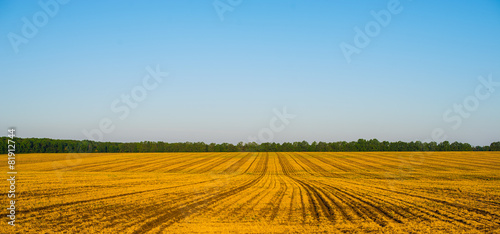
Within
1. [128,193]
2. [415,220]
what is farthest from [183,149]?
[415,220]

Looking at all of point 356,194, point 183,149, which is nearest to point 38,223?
point 356,194

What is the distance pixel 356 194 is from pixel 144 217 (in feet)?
→ 43.9

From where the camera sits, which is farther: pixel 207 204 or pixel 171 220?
pixel 207 204

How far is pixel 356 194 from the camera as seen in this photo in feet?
61.8

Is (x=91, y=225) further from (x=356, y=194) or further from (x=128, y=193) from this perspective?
(x=356, y=194)

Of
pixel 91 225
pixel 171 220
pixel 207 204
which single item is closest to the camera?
pixel 91 225

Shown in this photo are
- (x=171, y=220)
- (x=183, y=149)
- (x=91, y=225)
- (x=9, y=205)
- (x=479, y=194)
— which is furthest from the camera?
(x=183, y=149)

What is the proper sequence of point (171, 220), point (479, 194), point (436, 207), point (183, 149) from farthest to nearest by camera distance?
1. point (183, 149)
2. point (479, 194)
3. point (436, 207)
4. point (171, 220)

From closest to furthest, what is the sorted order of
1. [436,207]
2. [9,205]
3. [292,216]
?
[292,216] < [9,205] < [436,207]

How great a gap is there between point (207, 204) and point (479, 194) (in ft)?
56.7

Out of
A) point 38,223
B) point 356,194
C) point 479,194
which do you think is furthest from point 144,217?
point 479,194

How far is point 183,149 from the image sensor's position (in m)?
140

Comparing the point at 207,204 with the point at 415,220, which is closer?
the point at 415,220

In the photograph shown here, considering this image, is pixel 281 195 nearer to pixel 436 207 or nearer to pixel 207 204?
pixel 207 204
